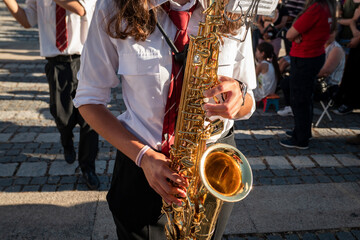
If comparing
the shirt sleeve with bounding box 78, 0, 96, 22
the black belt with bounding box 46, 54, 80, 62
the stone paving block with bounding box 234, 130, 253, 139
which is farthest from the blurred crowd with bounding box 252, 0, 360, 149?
the black belt with bounding box 46, 54, 80, 62

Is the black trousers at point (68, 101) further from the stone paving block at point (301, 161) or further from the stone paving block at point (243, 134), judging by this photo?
the stone paving block at point (301, 161)

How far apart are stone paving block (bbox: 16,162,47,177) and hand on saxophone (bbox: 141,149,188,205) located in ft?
10.4

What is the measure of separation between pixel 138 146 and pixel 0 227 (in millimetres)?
2521

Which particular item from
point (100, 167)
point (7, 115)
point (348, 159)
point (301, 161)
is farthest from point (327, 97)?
point (7, 115)

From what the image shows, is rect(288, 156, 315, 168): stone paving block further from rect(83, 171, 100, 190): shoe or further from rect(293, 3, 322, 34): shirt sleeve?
rect(83, 171, 100, 190): shoe

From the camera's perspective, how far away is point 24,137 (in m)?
5.20

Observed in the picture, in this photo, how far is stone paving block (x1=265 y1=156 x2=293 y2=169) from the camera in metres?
4.57

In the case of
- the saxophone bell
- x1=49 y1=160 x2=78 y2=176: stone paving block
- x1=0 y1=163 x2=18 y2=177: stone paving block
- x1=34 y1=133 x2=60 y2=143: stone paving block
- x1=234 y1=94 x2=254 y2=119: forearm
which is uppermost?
x1=234 y1=94 x2=254 y2=119: forearm

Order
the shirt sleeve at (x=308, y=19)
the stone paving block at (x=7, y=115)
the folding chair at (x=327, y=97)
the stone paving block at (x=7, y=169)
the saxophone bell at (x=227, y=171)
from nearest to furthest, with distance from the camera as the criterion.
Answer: the saxophone bell at (x=227, y=171), the stone paving block at (x=7, y=169), the shirt sleeve at (x=308, y=19), the stone paving block at (x=7, y=115), the folding chair at (x=327, y=97)

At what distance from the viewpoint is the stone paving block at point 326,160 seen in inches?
183

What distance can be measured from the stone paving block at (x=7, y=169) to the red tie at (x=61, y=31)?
5.68 feet

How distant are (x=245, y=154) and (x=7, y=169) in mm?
3228

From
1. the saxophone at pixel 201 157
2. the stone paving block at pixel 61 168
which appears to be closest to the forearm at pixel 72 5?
the stone paving block at pixel 61 168

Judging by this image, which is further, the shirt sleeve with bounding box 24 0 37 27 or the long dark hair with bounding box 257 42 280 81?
the long dark hair with bounding box 257 42 280 81
